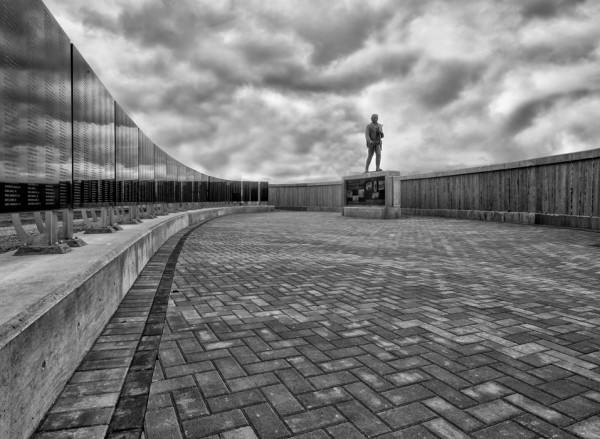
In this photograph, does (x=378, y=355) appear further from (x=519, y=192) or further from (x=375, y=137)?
(x=375, y=137)

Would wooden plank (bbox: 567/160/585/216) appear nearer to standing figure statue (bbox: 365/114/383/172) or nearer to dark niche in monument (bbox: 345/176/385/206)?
dark niche in monument (bbox: 345/176/385/206)

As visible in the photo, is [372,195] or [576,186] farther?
[372,195]

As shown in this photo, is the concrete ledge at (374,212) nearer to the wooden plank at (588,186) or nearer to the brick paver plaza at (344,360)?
the wooden plank at (588,186)

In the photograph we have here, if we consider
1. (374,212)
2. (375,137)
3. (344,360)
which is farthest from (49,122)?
(375,137)

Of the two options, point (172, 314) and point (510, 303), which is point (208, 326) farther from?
point (510, 303)

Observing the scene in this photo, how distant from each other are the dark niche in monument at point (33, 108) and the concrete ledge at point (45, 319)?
758 mm

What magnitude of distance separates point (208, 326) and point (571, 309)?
3507mm

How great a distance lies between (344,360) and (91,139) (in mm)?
5154

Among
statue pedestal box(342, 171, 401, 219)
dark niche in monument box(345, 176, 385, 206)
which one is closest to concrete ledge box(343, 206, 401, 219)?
statue pedestal box(342, 171, 401, 219)

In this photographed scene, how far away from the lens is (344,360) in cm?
256

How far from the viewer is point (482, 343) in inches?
114

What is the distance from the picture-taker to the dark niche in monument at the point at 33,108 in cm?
308

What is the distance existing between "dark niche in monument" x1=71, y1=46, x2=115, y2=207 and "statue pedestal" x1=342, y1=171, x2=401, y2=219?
43.3 ft

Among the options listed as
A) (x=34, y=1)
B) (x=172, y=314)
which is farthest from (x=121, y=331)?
(x=34, y=1)
